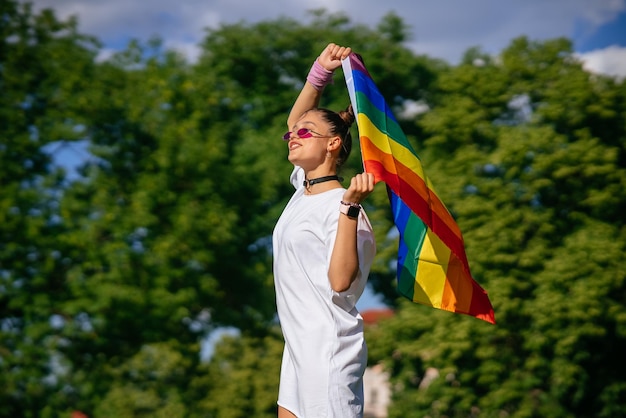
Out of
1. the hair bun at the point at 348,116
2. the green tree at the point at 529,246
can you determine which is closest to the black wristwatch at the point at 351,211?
the hair bun at the point at 348,116

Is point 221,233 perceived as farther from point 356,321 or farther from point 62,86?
point 356,321

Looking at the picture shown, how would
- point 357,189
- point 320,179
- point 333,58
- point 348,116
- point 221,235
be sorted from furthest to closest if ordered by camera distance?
point 221,235, point 333,58, point 348,116, point 320,179, point 357,189

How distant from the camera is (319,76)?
4.38 metres

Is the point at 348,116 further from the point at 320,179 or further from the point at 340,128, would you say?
the point at 320,179

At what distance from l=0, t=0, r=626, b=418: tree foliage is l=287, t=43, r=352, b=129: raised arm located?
14.5 m

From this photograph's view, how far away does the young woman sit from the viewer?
3496 mm

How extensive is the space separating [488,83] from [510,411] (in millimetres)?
6846

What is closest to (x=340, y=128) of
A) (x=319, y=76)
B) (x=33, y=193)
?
(x=319, y=76)

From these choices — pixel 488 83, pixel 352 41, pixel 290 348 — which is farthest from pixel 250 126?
pixel 290 348

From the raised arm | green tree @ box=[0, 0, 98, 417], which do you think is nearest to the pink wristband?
the raised arm

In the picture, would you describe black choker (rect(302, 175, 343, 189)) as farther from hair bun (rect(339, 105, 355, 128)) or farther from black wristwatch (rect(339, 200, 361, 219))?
black wristwatch (rect(339, 200, 361, 219))

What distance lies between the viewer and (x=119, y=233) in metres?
20.2

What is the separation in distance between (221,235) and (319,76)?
17.0m

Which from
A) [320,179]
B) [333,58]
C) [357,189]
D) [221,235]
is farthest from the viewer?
[221,235]
